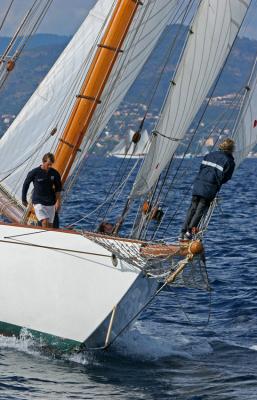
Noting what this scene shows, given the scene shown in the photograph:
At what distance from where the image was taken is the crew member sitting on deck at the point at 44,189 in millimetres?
17531

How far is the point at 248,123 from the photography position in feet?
55.1

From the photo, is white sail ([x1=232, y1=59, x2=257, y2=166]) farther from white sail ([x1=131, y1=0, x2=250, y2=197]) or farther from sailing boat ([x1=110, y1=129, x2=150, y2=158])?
sailing boat ([x1=110, y1=129, x2=150, y2=158])

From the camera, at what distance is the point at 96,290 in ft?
53.7

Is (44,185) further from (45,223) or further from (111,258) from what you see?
(111,258)

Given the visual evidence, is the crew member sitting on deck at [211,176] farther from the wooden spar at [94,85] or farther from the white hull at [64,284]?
the wooden spar at [94,85]

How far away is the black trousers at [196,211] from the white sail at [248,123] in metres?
0.87

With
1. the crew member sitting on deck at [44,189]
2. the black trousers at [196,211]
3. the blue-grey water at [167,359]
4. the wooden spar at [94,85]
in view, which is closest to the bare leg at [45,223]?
the crew member sitting on deck at [44,189]

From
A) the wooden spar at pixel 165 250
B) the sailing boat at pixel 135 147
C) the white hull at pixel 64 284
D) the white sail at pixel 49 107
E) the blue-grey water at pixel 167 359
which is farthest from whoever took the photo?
the white sail at pixel 49 107

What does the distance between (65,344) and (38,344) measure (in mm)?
484

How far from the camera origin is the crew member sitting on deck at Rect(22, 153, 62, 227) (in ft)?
57.5

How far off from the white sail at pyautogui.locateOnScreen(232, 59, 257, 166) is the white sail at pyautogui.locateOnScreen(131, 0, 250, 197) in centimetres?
58

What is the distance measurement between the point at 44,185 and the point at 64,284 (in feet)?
6.00

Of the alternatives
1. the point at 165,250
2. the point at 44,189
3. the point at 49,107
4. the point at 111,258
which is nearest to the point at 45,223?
the point at 44,189

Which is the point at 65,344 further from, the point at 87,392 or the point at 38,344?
the point at 87,392
